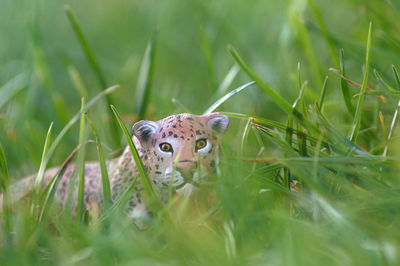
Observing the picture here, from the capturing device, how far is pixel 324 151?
1.69m

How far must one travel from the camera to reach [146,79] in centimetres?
245

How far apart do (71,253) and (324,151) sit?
35.4 inches

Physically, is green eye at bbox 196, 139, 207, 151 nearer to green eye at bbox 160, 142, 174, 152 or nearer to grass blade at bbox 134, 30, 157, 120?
green eye at bbox 160, 142, 174, 152

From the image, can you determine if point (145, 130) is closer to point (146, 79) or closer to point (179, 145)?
point (179, 145)

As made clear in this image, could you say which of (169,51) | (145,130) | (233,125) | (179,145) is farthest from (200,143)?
(169,51)

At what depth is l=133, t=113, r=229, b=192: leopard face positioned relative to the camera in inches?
61.3

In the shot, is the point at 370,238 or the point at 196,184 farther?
the point at 196,184

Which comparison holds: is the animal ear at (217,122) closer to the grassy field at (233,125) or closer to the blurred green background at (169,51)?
the grassy field at (233,125)

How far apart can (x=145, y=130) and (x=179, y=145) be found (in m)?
0.14

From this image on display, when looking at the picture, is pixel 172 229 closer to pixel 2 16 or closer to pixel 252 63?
pixel 252 63

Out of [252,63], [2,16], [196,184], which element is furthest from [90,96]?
[196,184]

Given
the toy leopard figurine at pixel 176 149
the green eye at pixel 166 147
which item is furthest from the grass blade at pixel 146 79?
the green eye at pixel 166 147

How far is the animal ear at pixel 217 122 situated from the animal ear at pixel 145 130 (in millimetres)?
184

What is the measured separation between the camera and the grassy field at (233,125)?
1288mm
